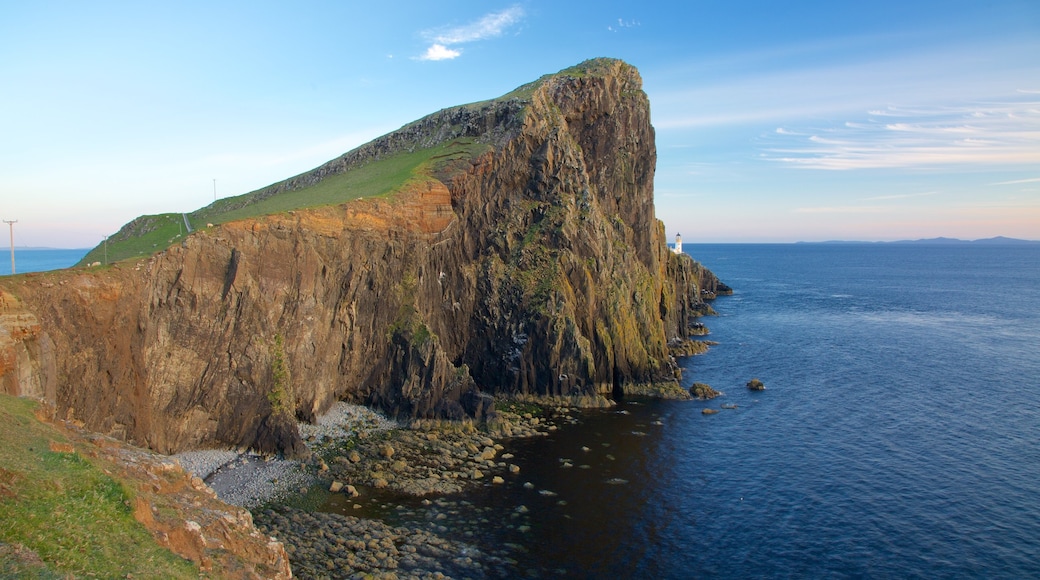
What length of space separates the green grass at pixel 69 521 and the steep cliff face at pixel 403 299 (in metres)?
13.1

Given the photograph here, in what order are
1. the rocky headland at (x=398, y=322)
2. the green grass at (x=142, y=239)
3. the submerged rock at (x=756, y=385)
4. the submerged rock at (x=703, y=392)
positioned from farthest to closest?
the submerged rock at (x=756, y=385)
the submerged rock at (x=703, y=392)
the green grass at (x=142, y=239)
the rocky headland at (x=398, y=322)

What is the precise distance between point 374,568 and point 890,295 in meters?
147

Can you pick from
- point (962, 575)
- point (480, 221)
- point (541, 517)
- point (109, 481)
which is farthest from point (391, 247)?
point (962, 575)

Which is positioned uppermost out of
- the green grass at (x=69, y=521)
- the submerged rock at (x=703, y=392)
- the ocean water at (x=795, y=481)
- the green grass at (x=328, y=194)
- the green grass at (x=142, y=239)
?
the green grass at (x=328, y=194)

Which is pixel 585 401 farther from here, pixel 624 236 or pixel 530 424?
pixel 624 236

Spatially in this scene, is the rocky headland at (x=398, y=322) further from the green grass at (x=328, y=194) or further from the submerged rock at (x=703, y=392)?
the green grass at (x=328, y=194)

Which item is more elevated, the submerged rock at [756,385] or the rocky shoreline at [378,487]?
the submerged rock at [756,385]

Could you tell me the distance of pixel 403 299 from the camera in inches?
2191

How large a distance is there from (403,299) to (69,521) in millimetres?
39780

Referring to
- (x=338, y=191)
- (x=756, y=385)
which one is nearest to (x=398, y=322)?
(x=338, y=191)

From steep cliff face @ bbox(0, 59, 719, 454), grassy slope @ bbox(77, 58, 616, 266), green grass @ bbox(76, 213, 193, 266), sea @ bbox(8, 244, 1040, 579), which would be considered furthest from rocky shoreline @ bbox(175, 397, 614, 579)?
grassy slope @ bbox(77, 58, 616, 266)

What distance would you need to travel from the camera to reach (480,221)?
204ft

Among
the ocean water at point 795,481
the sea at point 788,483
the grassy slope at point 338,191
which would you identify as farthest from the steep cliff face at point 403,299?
the ocean water at point 795,481

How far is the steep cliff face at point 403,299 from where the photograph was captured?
35.7 metres
